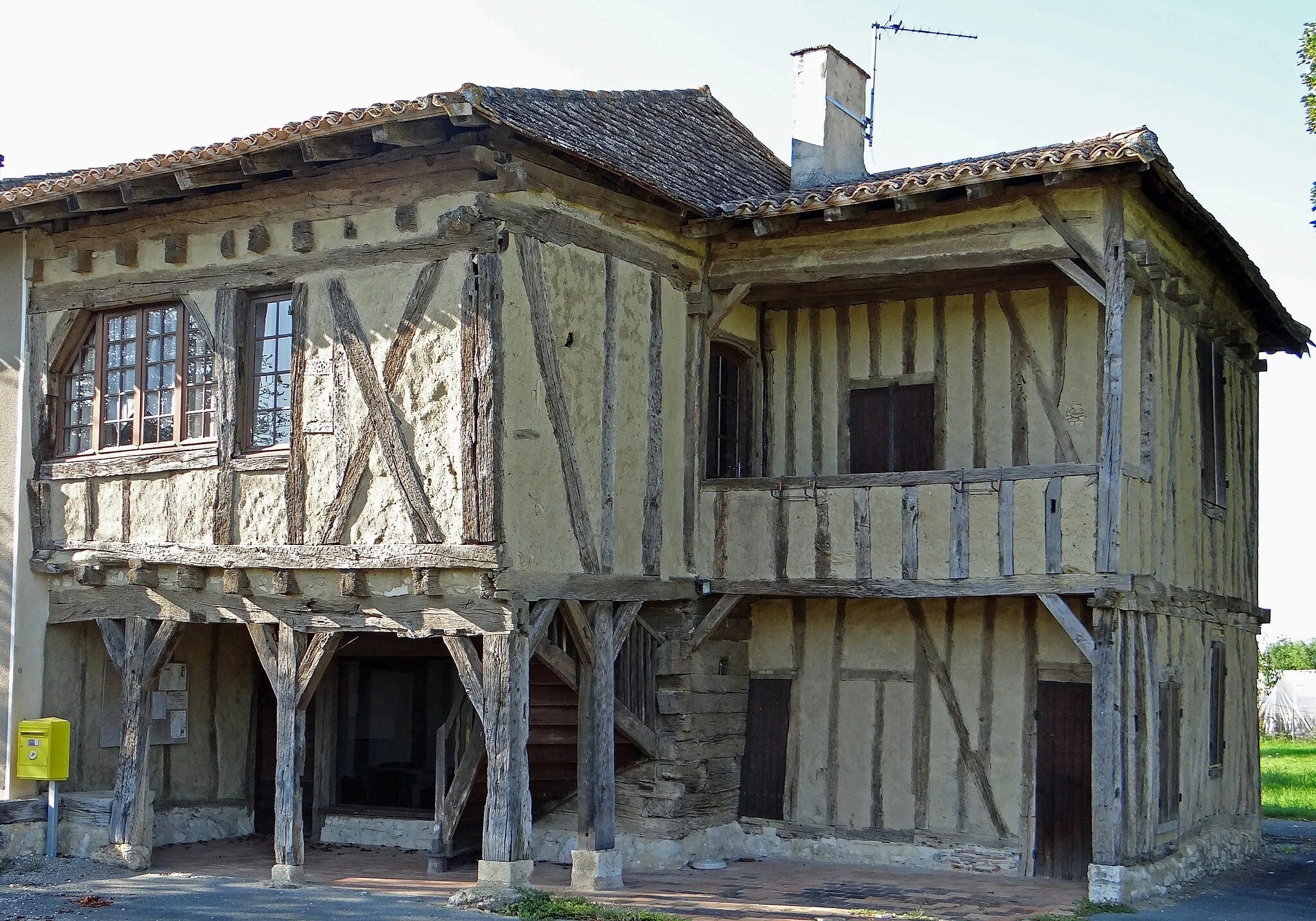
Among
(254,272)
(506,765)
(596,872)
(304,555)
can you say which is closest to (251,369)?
(254,272)

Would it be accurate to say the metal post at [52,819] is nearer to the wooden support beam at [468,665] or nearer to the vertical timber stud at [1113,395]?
the wooden support beam at [468,665]

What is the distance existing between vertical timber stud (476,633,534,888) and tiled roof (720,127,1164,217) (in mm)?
4018

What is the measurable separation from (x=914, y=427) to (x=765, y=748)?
10.3ft

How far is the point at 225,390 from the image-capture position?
38.4ft

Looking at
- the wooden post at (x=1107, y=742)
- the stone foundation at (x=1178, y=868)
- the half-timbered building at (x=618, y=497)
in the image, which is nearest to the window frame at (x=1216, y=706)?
the half-timbered building at (x=618, y=497)

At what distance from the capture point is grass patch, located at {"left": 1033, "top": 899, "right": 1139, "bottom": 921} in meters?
10.4

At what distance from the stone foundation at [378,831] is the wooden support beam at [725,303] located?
16.2 feet

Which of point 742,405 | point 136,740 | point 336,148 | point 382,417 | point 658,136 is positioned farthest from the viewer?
point 658,136

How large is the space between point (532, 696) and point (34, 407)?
4995mm

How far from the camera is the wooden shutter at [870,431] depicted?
520 inches

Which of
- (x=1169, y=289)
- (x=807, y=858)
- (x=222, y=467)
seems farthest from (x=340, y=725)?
(x=1169, y=289)

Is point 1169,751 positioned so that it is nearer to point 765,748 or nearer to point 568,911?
point 765,748

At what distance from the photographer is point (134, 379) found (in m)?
12.4

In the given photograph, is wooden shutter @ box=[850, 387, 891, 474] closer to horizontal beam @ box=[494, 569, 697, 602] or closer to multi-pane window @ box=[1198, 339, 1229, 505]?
horizontal beam @ box=[494, 569, 697, 602]
